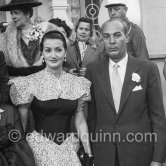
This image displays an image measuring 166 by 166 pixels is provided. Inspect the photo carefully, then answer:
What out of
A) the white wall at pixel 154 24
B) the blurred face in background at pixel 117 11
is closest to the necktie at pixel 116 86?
the blurred face in background at pixel 117 11

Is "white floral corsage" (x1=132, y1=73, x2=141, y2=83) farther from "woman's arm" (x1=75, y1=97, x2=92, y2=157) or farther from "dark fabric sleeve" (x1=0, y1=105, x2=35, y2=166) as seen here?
"dark fabric sleeve" (x1=0, y1=105, x2=35, y2=166)

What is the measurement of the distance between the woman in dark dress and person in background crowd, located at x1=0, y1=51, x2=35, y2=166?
0.16m

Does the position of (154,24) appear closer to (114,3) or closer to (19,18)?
(114,3)

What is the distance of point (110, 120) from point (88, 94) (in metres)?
0.32

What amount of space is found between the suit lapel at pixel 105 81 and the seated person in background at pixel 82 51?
1252mm

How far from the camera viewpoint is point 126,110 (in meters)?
3.84

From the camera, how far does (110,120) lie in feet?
12.7

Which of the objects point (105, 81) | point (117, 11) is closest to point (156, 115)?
point (105, 81)

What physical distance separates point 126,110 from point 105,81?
0.32m

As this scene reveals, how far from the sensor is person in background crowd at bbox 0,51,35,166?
11.6 ft

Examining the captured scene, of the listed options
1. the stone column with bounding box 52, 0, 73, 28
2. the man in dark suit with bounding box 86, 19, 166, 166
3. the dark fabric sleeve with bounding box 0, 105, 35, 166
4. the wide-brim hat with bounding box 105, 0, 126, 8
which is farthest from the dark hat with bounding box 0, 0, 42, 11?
the stone column with bounding box 52, 0, 73, 28

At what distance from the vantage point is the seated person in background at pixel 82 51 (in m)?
5.43

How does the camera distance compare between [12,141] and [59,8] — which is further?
[59,8]

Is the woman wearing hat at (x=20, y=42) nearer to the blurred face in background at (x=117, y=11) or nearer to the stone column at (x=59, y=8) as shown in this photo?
the blurred face in background at (x=117, y=11)
